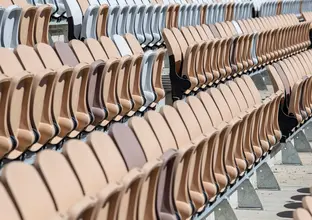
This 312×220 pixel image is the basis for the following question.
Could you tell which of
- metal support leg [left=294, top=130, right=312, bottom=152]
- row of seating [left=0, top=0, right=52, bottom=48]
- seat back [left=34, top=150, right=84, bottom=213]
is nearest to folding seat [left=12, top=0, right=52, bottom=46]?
row of seating [left=0, top=0, right=52, bottom=48]

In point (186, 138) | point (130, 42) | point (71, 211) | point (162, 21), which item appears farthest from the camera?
point (162, 21)

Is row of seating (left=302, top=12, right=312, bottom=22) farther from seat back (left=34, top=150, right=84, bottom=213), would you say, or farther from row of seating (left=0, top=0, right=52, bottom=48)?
seat back (left=34, top=150, right=84, bottom=213)

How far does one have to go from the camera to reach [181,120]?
1449 millimetres

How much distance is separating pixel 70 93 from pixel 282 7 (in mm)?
3004

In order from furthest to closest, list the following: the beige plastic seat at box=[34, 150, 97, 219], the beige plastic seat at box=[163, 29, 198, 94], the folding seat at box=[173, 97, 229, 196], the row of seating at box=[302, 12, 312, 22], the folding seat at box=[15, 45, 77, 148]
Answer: the row of seating at box=[302, 12, 312, 22], the beige plastic seat at box=[163, 29, 198, 94], the folding seat at box=[173, 97, 229, 196], the folding seat at box=[15, 45, 77, 148], the beige plastic seat at box=[34, 150, 97, 219]

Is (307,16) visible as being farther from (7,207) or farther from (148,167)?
(7,207)

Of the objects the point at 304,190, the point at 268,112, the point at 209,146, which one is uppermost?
the point at 209,146

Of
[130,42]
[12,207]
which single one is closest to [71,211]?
[12,207]

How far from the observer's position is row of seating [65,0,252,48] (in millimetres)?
1867

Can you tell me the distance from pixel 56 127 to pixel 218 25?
1443mm

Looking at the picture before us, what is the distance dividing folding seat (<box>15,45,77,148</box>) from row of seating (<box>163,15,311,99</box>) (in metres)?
0.72

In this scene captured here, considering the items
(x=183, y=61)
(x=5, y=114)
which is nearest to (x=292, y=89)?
(x=183, y=61)

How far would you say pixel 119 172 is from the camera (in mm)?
1062

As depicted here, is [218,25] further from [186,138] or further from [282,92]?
[186,138]
